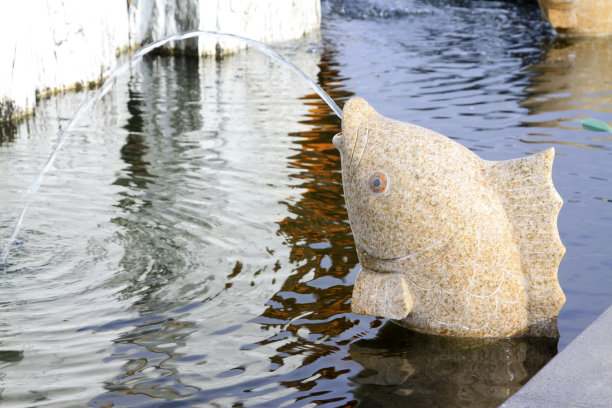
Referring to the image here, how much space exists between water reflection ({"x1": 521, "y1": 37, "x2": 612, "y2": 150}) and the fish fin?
4.20 metres

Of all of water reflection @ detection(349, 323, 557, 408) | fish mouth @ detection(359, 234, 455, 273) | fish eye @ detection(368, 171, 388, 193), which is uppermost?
fish eye @ detection(368, 171, 388, 193)

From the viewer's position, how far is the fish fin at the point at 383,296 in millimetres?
3910

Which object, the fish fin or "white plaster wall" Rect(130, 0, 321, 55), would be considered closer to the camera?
the fish fin

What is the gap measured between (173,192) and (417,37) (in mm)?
9336

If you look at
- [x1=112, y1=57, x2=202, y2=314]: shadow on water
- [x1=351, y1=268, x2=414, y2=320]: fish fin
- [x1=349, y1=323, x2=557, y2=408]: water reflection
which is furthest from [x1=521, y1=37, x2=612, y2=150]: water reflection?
[x1=351, y1=268, x2=414, y2=320]: fish fin

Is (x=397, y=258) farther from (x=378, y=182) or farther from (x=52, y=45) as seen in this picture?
(x=52, y=45)

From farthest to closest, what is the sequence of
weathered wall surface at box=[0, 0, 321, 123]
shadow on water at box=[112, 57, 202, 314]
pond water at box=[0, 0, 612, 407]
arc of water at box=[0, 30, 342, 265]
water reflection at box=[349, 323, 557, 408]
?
weathered wall surface at box=[0, 0, 321, 123] < arc of water at box=[0, 30, 342, 265] < shadow on water at box=[112, 57, 202, 314] < pond water at box=[0, 0, 612, 407] < water reflection at box=[349, 323, 557, 408]

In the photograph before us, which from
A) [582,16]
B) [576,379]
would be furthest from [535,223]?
[582,16]

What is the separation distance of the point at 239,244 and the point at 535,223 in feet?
7.03

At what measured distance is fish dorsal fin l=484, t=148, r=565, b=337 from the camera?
12.8ft

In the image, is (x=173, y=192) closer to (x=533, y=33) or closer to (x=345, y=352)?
(x=345, y=352)

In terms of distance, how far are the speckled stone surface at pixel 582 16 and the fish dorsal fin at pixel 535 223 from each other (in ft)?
35.1

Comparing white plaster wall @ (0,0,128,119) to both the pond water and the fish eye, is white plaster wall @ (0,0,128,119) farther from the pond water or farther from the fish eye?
A: the fish eye

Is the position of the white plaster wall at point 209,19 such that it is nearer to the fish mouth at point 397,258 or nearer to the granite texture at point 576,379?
the fish mouth at point 397,258
